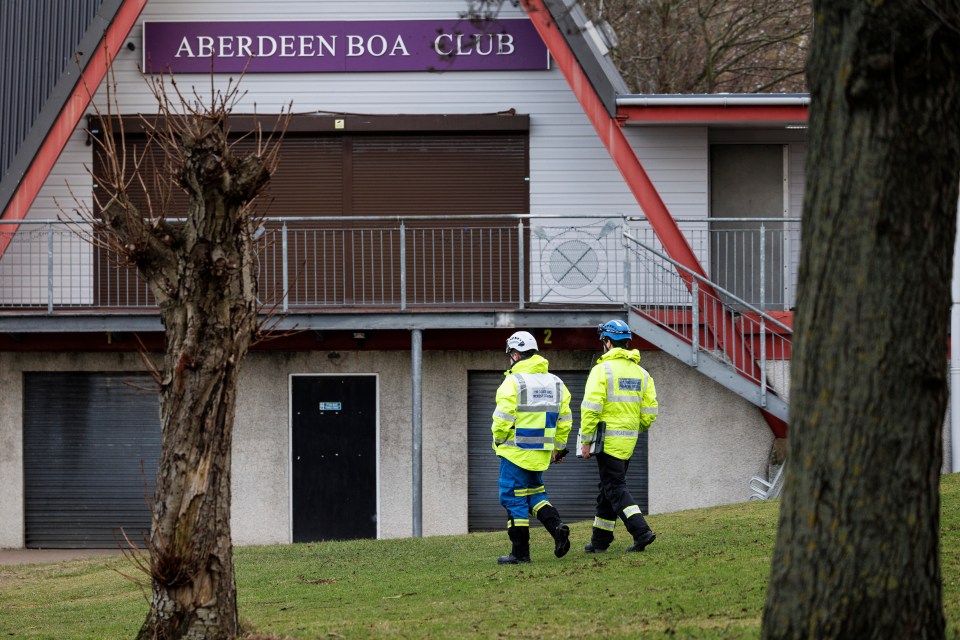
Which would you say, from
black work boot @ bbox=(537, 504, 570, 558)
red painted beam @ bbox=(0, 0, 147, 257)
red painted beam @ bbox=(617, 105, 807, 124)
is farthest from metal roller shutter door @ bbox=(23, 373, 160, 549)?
black work boot @ bbox=(537, 504, 570, 558)

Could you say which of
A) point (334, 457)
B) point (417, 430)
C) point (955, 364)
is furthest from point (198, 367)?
point (955, 364)

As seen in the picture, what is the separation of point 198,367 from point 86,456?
10.6 meters

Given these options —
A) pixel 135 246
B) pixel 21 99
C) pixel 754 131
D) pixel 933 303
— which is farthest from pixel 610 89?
pixel 933 303

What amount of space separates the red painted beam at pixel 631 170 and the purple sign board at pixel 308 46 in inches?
47.4

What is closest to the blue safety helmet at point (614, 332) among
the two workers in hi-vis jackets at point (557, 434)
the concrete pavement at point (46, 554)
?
the two workers in hi-vis jackets at point (557, 434)

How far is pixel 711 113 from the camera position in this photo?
15.6 meters

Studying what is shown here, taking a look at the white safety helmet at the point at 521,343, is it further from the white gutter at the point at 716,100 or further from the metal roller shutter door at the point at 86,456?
the metal roller shutter door at the point at 86,456

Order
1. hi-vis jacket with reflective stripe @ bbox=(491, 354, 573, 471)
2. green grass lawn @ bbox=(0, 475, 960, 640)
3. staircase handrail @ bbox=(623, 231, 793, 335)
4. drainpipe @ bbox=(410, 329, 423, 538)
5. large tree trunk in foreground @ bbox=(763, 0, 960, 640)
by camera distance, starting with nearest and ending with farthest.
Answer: large tree trunk in foreground @ bbox=(763, 0, 960, 640) → green grass lawn @ bbox=(0, 475, 960, 640) → hi-vis jacket with reflective stripe @ bbox=(491, 354, 573, 471) → staircase handrail @ bbox=(623, 231, 793, 335) → drainpipe @ bbox=(410, 329, 423, 538)

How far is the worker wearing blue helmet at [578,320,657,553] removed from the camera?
33.6 feet

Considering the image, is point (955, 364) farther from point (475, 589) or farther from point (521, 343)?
point (475, 589)

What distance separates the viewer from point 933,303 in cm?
483

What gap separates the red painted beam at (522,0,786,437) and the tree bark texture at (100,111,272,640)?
8607mm

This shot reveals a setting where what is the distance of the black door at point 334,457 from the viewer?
16.5 meters

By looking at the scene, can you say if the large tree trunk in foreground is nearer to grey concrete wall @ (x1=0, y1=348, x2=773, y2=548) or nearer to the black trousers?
the black trousers
